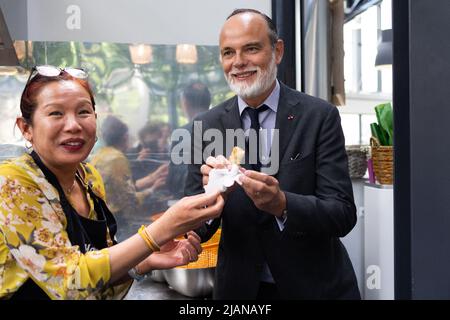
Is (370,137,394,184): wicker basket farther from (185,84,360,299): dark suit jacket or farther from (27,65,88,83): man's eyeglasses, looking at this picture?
(27,65,88,83): man's eyeglasses

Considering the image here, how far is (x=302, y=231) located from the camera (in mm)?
1327

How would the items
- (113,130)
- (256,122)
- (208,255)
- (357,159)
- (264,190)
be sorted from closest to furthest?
1. (264,190)
2. (256,122)
3. (208,255)
4. (113,130)
5. (357,159)

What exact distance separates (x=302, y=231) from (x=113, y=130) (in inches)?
61.7

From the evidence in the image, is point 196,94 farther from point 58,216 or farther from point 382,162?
point 58,216

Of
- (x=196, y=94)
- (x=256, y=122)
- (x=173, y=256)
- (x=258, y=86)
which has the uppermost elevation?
(x=196, y=94)

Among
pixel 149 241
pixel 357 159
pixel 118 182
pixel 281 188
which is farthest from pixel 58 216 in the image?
pixel 357 159

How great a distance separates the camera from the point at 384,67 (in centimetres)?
331

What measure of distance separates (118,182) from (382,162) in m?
1.51

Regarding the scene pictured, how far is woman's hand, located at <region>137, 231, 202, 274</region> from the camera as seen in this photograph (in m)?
1.25

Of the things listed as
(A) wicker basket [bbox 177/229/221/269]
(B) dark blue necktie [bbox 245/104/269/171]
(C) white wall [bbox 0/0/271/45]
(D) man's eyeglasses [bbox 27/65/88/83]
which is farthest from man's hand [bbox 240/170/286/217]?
(C) white wall [bbox 0/0/271/45]

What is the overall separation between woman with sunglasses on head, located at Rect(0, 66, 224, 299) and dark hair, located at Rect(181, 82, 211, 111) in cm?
159

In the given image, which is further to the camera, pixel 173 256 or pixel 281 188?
pixel 281 188

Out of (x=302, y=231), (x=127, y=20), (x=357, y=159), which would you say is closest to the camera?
(x=302, y=231)

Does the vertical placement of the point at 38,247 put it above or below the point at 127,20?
below
